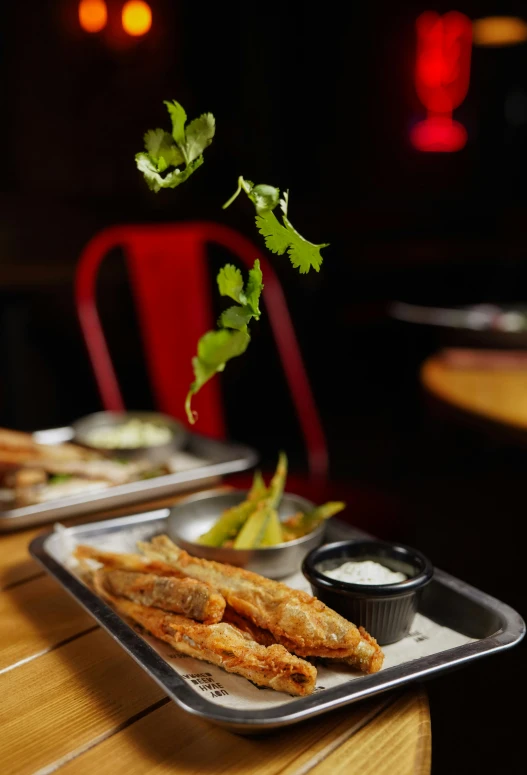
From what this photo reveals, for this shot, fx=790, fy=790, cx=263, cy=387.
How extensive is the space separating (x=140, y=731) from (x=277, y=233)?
0.60 metres

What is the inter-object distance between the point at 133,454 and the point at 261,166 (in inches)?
194

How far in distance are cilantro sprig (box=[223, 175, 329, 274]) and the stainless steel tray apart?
0.87 metres

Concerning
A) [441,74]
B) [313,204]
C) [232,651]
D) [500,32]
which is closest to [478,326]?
[232,651]

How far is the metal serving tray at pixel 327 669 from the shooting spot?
872mm

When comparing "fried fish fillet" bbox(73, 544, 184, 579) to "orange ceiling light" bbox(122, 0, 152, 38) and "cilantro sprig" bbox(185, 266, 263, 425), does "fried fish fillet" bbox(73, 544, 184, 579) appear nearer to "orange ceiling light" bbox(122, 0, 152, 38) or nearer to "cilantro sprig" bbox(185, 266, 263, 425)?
"cilantro sprig" bbox(185, 266, 263, 425)

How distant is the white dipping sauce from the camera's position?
1120 mm

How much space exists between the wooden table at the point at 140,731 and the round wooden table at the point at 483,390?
1.14m

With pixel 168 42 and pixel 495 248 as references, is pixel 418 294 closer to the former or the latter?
pixel 495 248

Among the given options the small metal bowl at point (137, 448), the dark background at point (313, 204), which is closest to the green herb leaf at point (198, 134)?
the small metal bowl at point (137, 448)

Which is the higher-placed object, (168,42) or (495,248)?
(168,42)

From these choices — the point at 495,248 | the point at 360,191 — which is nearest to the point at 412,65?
the point at 360,191

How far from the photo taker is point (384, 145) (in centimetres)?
750

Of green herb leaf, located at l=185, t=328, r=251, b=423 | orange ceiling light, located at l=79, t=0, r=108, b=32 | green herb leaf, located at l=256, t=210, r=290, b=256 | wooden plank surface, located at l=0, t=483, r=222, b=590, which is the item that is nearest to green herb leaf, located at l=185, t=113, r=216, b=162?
green herb leaf, located at l=256, t=210, r=290, b=256

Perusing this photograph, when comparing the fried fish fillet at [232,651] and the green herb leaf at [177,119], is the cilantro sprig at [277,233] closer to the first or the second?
the green herb leaf at [177,119]
